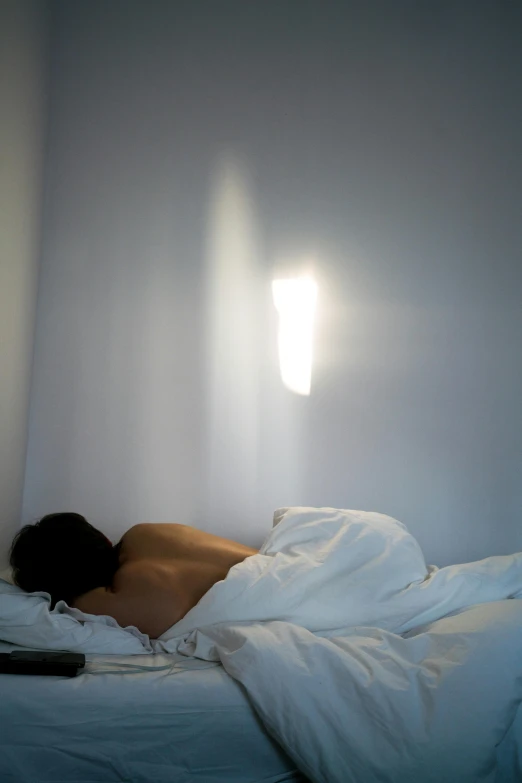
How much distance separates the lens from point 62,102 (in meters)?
3.02

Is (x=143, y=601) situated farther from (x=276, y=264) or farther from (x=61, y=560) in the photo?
(x=276, y=264)

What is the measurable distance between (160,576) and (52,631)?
1.18 ft

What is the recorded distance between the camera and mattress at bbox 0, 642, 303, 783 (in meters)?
1.39

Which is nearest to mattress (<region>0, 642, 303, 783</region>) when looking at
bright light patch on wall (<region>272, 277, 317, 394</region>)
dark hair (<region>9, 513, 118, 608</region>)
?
dark hair (<region>9, 513, 118, 608</region>)

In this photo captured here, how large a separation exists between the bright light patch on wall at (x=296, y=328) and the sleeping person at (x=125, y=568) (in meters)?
1.01

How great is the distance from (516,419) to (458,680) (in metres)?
1.85

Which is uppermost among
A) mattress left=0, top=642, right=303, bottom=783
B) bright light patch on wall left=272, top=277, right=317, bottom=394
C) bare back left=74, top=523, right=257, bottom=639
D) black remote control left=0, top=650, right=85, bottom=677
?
bright light patch on wall left=272, top=277, right=317, bottom=394

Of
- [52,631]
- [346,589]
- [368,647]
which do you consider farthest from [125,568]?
[368,647]

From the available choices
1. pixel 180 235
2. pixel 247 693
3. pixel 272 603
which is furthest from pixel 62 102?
pixel 247 693

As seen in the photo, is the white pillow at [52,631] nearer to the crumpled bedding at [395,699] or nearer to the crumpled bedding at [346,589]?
the crumpled bedding at [346,589]

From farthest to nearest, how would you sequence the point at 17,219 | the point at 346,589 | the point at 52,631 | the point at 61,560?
the point at 17,219, the point at 61,560, the point at 346,589, the point at 52,631

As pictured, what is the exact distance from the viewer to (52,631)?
5.31 feet

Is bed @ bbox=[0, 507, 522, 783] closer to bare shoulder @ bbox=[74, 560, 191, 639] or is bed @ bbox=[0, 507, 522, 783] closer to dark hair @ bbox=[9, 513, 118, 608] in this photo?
bare shoulder @ bbox=[74, 560, 191, 639]

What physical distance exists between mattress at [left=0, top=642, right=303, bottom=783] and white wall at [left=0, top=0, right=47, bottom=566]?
1247 millimetres
